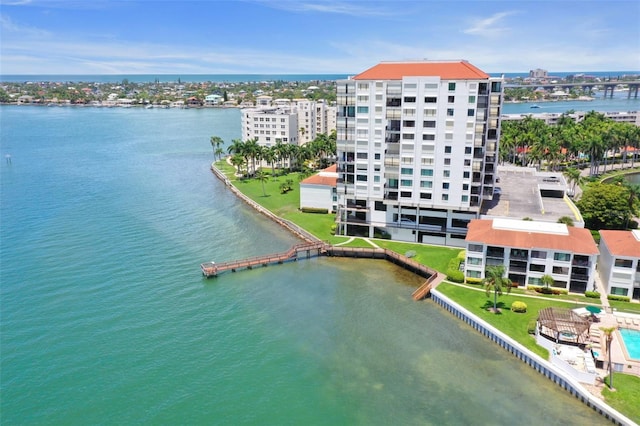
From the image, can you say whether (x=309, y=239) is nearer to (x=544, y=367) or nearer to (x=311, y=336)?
(x=311, y=336)

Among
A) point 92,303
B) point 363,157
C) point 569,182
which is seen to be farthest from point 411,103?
point 569,182

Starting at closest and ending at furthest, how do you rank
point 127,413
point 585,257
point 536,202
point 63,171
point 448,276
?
point 127,413
point 585,257
point 448,276
point 536,202
point 63,171

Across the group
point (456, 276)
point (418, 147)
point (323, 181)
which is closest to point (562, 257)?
point (456, 276)

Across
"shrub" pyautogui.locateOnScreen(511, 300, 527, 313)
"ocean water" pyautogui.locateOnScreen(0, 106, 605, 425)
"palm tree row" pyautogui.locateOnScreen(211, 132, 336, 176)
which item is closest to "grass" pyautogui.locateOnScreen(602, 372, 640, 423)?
"ocean water" pyautogui.locateOnScreen(0, 106, 605, 425)

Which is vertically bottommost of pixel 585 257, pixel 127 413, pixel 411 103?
pixel 127 413

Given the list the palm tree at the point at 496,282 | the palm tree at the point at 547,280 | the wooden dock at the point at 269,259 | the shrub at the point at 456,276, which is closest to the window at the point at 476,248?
the shrub at the point at 456,276

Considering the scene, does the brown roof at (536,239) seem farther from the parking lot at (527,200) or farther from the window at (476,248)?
the parking lot at (527,200)

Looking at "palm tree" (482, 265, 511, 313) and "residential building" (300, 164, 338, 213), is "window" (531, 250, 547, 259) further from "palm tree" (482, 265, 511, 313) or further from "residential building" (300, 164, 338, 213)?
"residential building" (300, 164, 338, 213)
